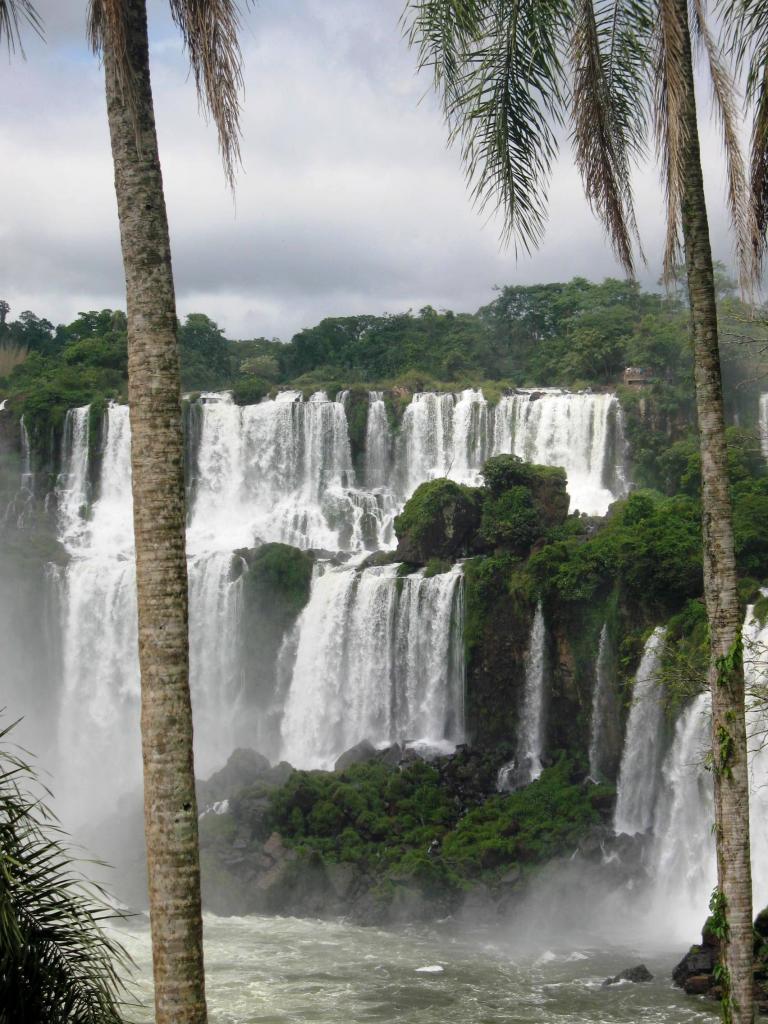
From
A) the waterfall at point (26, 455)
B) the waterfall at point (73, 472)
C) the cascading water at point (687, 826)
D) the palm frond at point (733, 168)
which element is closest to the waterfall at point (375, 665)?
the cascading water at point (687, 826)

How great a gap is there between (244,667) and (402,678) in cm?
464

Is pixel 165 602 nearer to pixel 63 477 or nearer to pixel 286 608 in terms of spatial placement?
pixel 286 608

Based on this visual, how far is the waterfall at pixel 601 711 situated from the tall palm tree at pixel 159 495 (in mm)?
18685

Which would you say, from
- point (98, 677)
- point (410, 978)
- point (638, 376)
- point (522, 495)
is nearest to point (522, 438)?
point (638, 376)

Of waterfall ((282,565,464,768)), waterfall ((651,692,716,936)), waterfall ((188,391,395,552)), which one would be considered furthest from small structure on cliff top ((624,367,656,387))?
waterfall ((651,692,716,936))

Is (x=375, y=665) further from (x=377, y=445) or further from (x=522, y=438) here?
(x=377, y=445)

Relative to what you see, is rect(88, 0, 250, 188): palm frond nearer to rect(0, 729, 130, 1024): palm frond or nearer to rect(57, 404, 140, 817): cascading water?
rect(0, 729, 130, 1024): palm frond

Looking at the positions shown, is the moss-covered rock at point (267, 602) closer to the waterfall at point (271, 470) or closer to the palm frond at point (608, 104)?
the waterfall at point (271, 470)

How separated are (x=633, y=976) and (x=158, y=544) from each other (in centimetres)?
1321

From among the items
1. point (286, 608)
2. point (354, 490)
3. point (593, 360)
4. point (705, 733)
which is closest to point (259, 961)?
point (705, 733)

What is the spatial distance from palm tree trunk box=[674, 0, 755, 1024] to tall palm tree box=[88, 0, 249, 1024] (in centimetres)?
323

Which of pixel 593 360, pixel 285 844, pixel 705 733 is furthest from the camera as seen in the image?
pixel 593 360

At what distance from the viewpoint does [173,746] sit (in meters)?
5.48

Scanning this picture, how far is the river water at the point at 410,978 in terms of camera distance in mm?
15633
